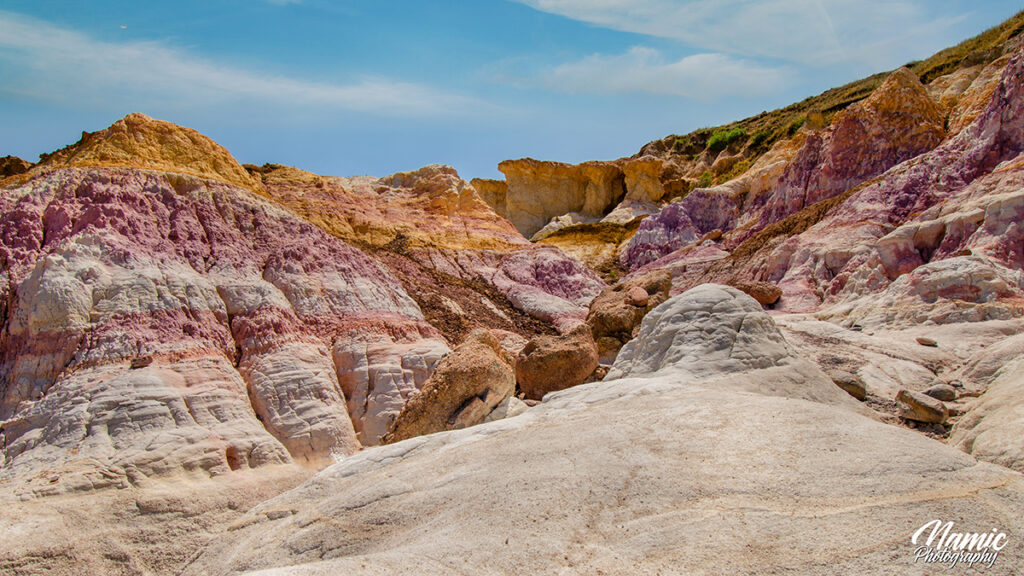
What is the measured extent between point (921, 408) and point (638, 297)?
21.7 ft

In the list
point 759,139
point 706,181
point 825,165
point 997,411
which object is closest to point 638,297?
point 997,411

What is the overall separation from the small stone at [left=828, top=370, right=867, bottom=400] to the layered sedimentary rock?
2.43 feet

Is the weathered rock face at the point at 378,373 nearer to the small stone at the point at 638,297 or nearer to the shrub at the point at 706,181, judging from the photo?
the small stone at the point at 638,297

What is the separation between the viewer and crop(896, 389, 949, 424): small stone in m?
7.87

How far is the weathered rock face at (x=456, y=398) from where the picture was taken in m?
9.44

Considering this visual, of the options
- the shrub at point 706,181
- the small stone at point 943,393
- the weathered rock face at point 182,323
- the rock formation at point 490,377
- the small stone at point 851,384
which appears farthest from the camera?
the shrub at point 706,181

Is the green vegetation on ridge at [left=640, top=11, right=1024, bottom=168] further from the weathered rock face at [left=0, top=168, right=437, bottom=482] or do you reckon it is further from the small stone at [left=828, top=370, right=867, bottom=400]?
the weathered rock face at [left=0, top=168, right=437, bottom=482]

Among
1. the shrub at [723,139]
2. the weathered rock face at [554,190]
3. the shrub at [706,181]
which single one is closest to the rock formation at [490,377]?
the shrub at [706,181]

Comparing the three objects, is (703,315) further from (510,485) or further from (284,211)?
(284,211)

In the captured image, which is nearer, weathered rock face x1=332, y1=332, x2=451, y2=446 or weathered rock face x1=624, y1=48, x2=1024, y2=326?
weathered rock face x1=332, y1=332, x2=451, y2=446

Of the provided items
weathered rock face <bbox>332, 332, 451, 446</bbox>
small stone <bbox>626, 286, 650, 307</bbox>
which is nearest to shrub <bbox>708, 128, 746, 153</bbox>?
small stone <bbox>626, 286, 650, 307</bbox>

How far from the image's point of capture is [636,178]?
44625 millimetres

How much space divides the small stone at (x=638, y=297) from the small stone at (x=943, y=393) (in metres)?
6.13

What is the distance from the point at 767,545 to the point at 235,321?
11.8 metres
